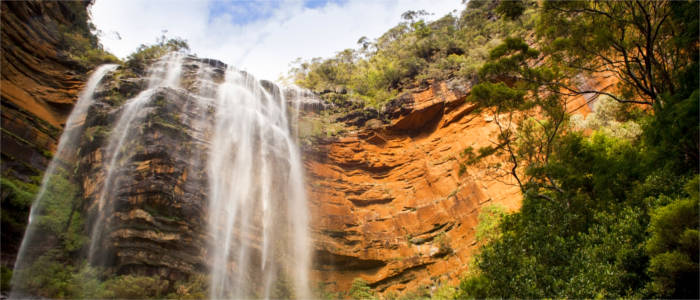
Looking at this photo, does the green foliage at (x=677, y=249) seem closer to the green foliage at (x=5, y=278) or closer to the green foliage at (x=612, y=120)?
the green foliage at (x=612, y=120)

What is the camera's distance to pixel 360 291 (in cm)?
1628

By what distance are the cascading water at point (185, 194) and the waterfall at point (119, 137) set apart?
5cm

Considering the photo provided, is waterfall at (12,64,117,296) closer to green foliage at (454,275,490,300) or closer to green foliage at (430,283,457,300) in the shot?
green foliage at (454,275,490,300)

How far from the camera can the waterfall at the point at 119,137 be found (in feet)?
42.6

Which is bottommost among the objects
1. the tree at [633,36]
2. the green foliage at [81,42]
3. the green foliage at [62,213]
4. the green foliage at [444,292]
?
the green foliage at [444,292]

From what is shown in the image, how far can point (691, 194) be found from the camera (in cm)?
714

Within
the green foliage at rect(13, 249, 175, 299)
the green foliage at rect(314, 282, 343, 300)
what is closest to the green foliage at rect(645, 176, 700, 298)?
the green foliage at rect(314, 282, 343, 300)

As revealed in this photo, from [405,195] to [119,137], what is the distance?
1322 centimetres

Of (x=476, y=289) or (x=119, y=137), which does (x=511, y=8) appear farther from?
(x=119, y=137)

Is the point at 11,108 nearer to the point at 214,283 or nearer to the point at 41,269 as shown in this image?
the point at 41,269

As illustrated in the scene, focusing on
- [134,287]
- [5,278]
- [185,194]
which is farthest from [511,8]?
[5,278]

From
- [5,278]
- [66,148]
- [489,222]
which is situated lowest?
[5,278]

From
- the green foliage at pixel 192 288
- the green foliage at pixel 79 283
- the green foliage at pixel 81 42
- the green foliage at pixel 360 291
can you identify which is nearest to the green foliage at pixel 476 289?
the green foliage at pixel 360 291

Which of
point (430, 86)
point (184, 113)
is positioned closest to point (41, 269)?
point (184, 113)
